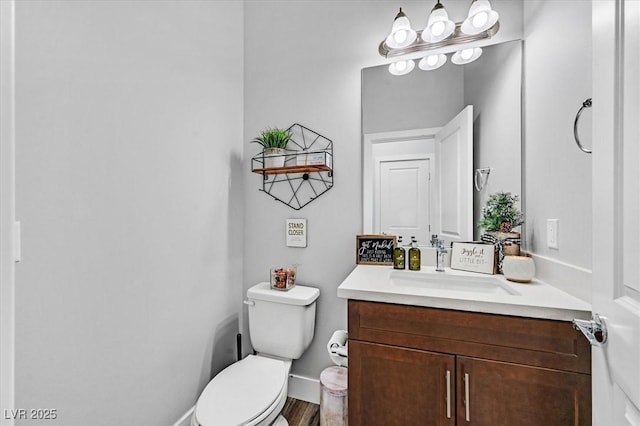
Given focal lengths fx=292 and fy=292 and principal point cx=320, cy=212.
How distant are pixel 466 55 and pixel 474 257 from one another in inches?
41.3

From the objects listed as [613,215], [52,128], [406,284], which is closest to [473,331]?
[406,284]

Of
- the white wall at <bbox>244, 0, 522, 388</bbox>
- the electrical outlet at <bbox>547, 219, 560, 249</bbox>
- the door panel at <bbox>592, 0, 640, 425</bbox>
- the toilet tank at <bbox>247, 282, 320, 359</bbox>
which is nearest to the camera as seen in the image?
the door panel at <bbox>592, 0, 640, 425</bbox>

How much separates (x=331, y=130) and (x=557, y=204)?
1.20 metres

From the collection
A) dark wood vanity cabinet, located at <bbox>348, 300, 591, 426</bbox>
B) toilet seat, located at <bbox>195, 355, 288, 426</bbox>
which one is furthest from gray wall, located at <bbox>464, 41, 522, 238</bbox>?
toilet seat, located at <bbox>195, 355, 288, 426</bbox>

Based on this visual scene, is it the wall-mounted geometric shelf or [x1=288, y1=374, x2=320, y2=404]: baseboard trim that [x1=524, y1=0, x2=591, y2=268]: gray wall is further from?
[x1=288, y1=374, x2=320, y2=404]: baseboard trim

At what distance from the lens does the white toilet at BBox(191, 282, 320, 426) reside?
1213mm

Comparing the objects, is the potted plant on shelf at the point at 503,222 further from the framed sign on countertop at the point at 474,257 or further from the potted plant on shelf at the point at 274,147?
the potted plant on shelf at the point at 274,147

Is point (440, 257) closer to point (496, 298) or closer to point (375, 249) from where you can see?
point (375, 249)

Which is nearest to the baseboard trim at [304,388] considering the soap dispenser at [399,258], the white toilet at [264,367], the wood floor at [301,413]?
the wood floor at [301,413]

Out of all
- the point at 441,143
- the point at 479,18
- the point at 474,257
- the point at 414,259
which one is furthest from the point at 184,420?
the point at 479,18

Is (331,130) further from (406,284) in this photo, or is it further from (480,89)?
(406,284)

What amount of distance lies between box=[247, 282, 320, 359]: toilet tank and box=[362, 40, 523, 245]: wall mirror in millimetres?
582

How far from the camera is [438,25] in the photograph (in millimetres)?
1484

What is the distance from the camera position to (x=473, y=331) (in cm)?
100
